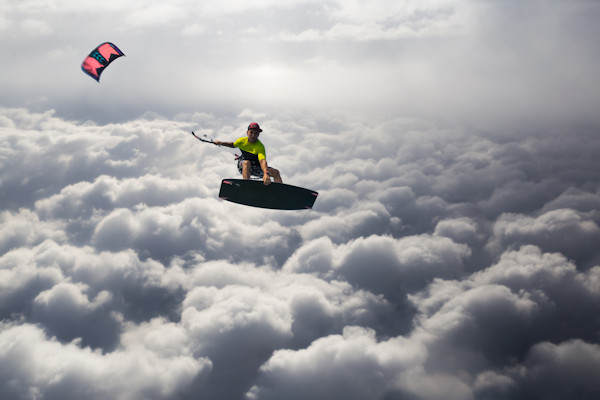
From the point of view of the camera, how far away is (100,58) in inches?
827

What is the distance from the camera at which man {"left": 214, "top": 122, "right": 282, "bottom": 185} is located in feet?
54.3

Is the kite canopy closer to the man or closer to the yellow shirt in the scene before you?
the man

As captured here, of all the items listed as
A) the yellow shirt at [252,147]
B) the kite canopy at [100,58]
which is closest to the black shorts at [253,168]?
the yellow shirt at [252,147]

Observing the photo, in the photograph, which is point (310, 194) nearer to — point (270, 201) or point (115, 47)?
point (270, 201)

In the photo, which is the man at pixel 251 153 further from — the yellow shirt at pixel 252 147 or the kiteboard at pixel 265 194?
the kiteboard at pixel 265 194

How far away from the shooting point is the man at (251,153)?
16.5m

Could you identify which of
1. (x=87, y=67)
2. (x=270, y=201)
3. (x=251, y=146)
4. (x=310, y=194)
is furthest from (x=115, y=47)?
(x=310, y=194)

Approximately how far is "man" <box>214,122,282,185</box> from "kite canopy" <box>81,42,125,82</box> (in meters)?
10.00

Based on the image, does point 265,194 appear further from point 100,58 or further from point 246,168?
point 100,58

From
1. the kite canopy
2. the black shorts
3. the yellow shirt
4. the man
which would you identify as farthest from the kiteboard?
the kite canopy

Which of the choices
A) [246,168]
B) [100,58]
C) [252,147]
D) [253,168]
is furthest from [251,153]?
[100,58]

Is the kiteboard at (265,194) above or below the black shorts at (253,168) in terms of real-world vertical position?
below

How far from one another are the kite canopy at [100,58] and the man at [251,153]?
9998 mm

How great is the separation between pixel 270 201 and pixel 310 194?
2.30 m
